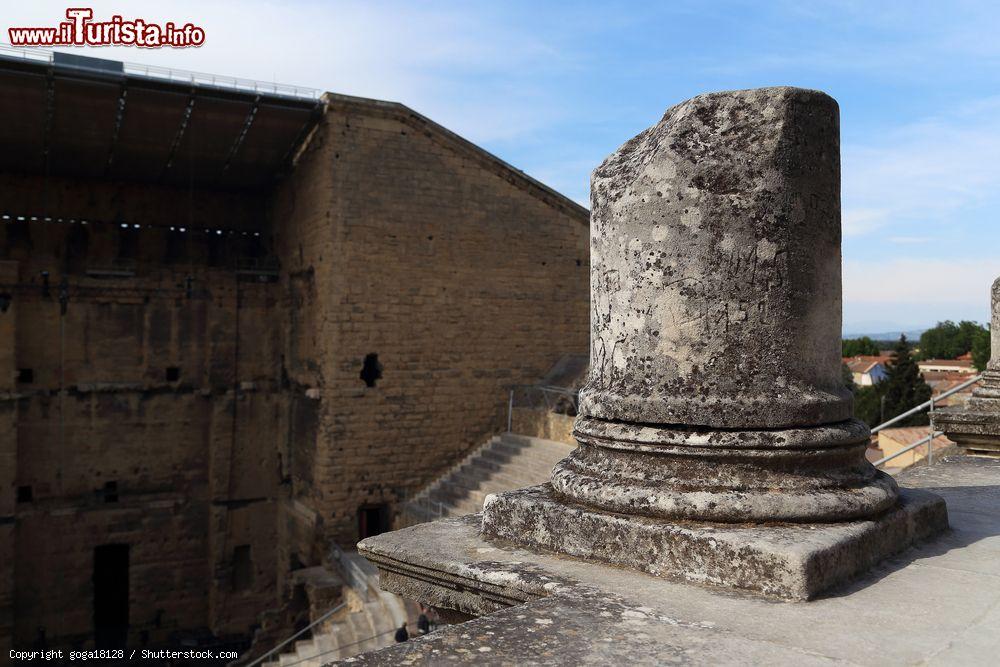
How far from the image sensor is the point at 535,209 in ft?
51.0

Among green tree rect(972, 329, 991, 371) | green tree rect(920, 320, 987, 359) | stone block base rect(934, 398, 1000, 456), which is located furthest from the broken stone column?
green tree rect(920, 320, 987, 359)

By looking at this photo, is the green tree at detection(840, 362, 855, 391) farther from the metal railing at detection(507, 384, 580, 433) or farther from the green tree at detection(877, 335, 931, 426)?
the metal railing at detection(507, 384, 580, 433)

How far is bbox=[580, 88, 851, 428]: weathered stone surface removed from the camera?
9.22ft

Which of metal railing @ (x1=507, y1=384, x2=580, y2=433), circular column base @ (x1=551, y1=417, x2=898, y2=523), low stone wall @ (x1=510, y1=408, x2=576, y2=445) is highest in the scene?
circular column base @ (x1=551, y1=417, x2=898, y2=523)

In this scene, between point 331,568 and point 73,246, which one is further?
point 73,246

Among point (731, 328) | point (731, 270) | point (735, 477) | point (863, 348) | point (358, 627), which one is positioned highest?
point (863, 348)

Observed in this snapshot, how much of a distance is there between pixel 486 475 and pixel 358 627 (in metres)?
3.24

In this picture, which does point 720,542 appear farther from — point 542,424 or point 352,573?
point 542,424

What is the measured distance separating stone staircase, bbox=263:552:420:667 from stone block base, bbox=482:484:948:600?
28.9 ft

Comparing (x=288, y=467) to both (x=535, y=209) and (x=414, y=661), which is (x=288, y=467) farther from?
(x=414, y=661)

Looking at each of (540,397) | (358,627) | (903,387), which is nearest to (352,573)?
(358,627)

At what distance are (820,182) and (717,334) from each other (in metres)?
0.71

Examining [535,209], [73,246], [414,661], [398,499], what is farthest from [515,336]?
[414,661]

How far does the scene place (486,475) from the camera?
13672mm
